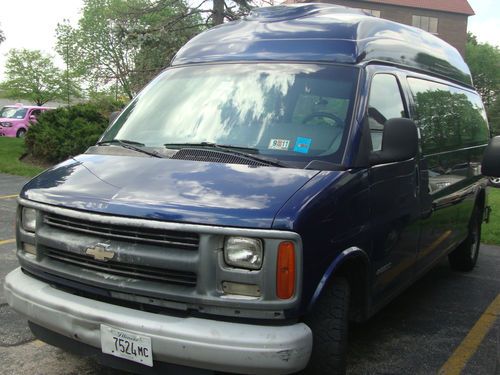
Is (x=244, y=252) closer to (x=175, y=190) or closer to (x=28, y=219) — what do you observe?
(x=175, y=190)

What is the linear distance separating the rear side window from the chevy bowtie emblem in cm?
269

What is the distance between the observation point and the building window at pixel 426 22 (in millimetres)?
54375

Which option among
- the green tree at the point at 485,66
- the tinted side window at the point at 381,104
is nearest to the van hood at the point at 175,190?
the tinted side window at the point at 381,104

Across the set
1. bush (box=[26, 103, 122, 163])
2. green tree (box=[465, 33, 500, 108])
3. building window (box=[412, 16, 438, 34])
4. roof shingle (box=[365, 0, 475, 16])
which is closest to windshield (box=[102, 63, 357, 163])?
bush (box=[26, 103, 122, 163])

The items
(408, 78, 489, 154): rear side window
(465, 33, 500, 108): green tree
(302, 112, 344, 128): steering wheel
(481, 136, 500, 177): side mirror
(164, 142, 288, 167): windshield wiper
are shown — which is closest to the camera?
(164, 142, 288, 167): windshield wiper

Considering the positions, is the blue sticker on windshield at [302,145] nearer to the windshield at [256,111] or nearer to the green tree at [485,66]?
the windshield at [256,111]

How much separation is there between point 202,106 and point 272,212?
1414mm

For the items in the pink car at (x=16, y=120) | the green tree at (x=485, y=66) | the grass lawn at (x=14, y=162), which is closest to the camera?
the grass lawn at (x=14, y=162)

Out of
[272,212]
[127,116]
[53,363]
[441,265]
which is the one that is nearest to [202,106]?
[127,116]

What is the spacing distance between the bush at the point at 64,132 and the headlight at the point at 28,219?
10682 mm

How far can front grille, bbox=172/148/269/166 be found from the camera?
324 cm

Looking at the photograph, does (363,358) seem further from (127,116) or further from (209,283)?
(127,116)

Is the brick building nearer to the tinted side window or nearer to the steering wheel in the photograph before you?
the tinted side window

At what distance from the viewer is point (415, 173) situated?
4152 millimetres
